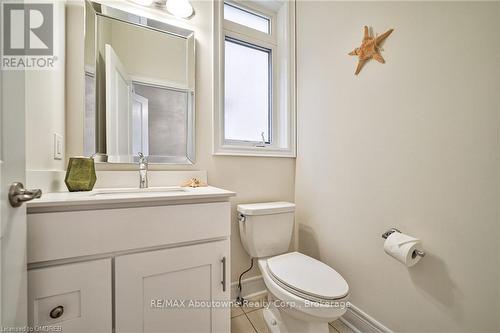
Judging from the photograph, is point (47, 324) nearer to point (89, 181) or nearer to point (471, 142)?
point (89, 181)

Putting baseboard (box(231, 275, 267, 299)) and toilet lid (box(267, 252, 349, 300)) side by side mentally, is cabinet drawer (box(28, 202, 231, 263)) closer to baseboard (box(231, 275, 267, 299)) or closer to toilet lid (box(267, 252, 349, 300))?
toilet lid (box(267, 252, 349, 300))

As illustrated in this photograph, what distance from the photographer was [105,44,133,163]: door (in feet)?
3.87

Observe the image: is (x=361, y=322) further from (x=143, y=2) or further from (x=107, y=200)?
(x=143, y=2)

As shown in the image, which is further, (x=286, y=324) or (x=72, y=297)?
(x=286, y=324)

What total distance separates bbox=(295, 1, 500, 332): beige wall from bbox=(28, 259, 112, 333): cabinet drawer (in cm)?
122

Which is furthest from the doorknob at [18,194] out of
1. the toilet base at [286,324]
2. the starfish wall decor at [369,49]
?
the starfish wall decor at [369,49]

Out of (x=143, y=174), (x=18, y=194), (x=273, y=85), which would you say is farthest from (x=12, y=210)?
(x=273, y=85)

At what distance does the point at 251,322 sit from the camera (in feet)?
4.22

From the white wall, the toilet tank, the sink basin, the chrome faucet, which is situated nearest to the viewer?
the white wall

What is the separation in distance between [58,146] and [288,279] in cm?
126

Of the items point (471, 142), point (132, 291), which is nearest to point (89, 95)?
point (132, 291)

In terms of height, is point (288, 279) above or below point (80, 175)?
below

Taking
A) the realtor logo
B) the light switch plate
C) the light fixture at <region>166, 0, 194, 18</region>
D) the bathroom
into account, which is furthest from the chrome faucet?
the light fixture at <region>166, 0, 194, 18</region>

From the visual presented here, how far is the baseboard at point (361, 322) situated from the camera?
1077 millimetres
